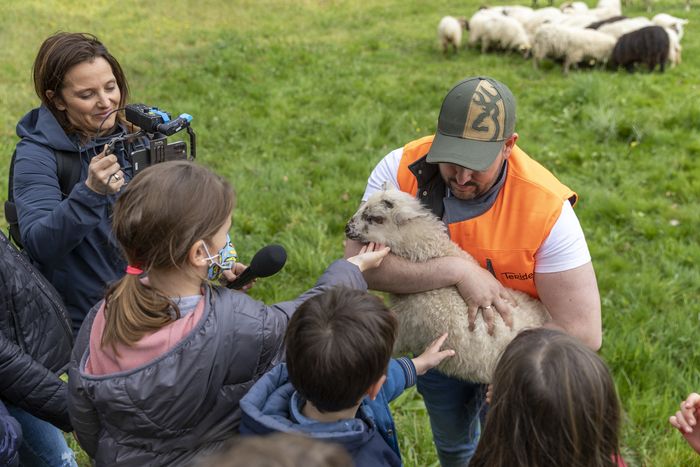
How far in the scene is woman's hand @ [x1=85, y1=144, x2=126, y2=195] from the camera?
8.47ft

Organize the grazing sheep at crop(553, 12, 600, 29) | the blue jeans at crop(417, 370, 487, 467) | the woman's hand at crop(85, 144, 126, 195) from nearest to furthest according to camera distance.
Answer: the woman's hand at crop(85, 144, 126, 195) → the blue jeans at crop(417, 370, 487, 467) → the grazing sheep at crop(553, 12, 600, 29)

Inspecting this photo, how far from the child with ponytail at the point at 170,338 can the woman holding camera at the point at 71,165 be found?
0.77 meters

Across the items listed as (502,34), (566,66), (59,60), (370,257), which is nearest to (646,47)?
(566,66)

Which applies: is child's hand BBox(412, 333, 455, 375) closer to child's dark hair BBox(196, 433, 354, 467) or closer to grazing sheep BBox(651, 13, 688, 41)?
child's dark hair BBox(196, 433, 354, 467)

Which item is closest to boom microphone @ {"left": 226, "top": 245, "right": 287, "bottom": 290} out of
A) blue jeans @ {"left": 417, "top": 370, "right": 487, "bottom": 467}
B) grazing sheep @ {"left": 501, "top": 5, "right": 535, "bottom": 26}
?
blue jeans @ {"left": 417, "top": 370, "right": 487, "bottom": 467}

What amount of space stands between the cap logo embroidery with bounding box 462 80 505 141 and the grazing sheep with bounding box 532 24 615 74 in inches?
443

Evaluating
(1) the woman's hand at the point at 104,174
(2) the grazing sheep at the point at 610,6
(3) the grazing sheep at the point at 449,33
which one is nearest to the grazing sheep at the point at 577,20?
(3) the grazing sheep at the point at 449,33

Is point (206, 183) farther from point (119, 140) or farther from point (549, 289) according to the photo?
point (549, 289)

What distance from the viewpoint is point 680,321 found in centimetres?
455

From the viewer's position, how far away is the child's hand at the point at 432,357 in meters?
2.49

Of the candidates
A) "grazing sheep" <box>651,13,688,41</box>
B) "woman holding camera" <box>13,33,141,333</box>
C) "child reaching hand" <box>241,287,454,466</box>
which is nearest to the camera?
"child reaching hand" <box>241,287,454,466</box>

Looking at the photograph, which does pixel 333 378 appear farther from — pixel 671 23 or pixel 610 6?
pixel 610 6

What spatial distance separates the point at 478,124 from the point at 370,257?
0.72 metres

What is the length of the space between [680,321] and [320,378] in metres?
3.74
